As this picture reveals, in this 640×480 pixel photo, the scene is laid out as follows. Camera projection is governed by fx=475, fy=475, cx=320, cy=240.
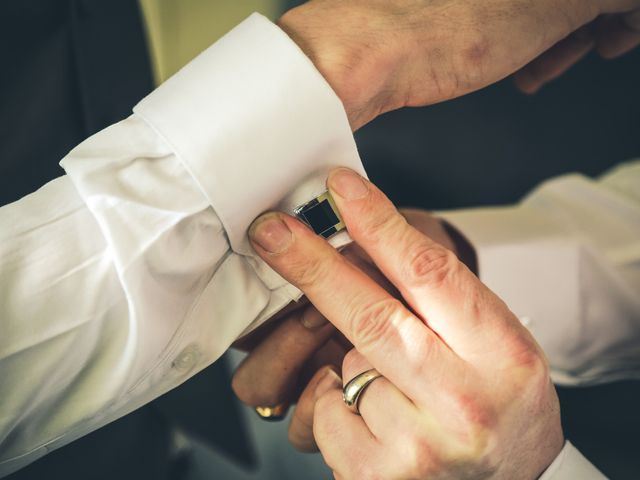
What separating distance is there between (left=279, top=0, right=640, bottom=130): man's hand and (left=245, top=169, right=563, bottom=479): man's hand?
0.35 feet

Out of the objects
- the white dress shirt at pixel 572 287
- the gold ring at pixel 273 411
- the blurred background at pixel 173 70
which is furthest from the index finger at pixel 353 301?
the blurred background at pixel 173 70

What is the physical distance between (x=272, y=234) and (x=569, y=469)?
1.21 ft

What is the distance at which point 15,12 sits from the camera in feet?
2.17

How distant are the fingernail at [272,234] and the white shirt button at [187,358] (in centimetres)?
12

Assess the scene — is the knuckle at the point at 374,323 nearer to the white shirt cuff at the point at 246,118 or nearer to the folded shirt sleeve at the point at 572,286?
the white shirt cuff at the point at 246,118

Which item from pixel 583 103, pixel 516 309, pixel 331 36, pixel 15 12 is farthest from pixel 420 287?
pixel 583 103

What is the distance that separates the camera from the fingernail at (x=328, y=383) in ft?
1.69

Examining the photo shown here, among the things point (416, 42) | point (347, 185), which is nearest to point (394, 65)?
point (416, 42)

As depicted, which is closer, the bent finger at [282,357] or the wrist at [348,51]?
the wrist at [348,51]

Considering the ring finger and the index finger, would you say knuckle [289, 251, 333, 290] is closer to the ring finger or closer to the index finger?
the index finger

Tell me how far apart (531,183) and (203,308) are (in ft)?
2.70

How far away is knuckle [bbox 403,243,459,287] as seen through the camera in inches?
16.5

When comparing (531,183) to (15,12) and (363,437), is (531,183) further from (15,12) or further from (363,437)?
(15,12)

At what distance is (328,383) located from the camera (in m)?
0.52
